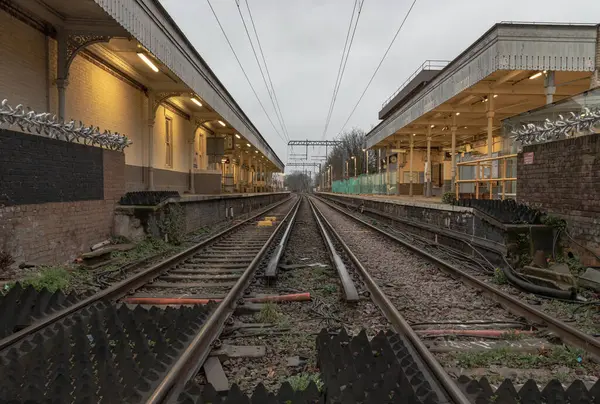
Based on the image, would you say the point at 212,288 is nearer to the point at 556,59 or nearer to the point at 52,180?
the point at 52,180

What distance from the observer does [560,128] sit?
26.7ft

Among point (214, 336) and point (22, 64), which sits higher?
point (22, 64)

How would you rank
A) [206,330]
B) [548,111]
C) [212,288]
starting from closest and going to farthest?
→ [206,330] → [212,288] → [548,111]

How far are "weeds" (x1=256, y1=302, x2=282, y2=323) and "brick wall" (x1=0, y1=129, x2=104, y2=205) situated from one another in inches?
179

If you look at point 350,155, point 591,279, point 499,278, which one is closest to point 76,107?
point 499,278

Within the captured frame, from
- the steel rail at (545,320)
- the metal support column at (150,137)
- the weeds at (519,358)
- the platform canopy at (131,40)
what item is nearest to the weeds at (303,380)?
the weeds at (519,358)

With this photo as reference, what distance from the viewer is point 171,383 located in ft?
9.17

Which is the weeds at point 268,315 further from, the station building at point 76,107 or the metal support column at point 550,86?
the metal support column at point 550,86

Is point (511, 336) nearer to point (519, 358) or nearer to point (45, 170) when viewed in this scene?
point (519, 358)

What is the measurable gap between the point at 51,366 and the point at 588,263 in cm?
800

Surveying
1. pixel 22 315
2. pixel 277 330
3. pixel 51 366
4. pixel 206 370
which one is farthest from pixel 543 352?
pixel 22 315

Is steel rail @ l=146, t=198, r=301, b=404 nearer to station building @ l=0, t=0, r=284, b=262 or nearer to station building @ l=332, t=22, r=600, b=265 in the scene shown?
station building @ l=0, t=0, r=284, b=262

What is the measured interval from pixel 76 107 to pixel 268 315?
29.6 ft

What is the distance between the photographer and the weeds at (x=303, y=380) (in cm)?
299
